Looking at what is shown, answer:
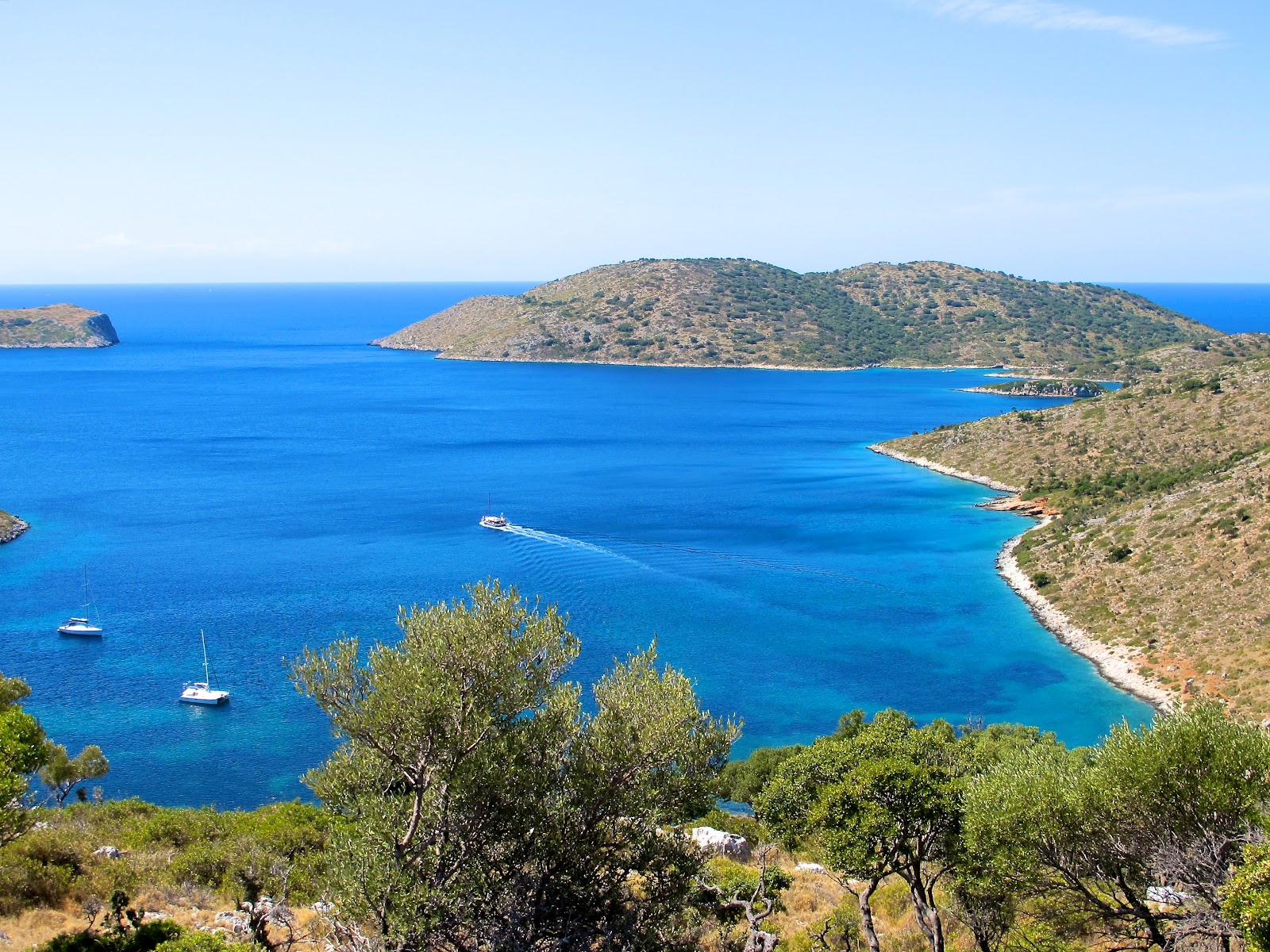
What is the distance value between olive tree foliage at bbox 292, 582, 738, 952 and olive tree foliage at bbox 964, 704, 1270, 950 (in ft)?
13.9

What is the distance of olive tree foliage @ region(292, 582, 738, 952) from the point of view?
11609 mm

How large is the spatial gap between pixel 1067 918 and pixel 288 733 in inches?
1176

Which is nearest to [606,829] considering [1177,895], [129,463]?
[1177,895]

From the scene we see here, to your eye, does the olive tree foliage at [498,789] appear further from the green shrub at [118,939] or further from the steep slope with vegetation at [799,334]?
the steep slope with vegetation at [799,334]

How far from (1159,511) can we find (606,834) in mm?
52408

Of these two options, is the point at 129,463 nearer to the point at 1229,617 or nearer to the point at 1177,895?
the point at 1229,617

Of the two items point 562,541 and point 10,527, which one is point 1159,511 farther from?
point 10,527

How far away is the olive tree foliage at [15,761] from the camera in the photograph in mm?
11750

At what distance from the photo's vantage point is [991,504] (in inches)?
2921

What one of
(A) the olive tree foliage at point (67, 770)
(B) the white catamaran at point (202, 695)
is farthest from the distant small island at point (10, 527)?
(A) the olive tree foliage at point (67, 770)

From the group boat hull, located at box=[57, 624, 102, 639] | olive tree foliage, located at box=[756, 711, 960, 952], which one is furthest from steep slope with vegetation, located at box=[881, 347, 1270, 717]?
boat hull, located at box=[57, 624, 102, 639]

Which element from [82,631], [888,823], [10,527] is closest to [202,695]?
[82,631]

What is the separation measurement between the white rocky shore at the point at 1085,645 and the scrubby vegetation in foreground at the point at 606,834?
2086 cm

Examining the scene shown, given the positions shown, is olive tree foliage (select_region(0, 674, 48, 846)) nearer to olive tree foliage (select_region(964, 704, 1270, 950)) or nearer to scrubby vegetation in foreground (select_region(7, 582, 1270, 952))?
scrubby vegetation in foreground (select_region(7, 582, 1270, 952))
